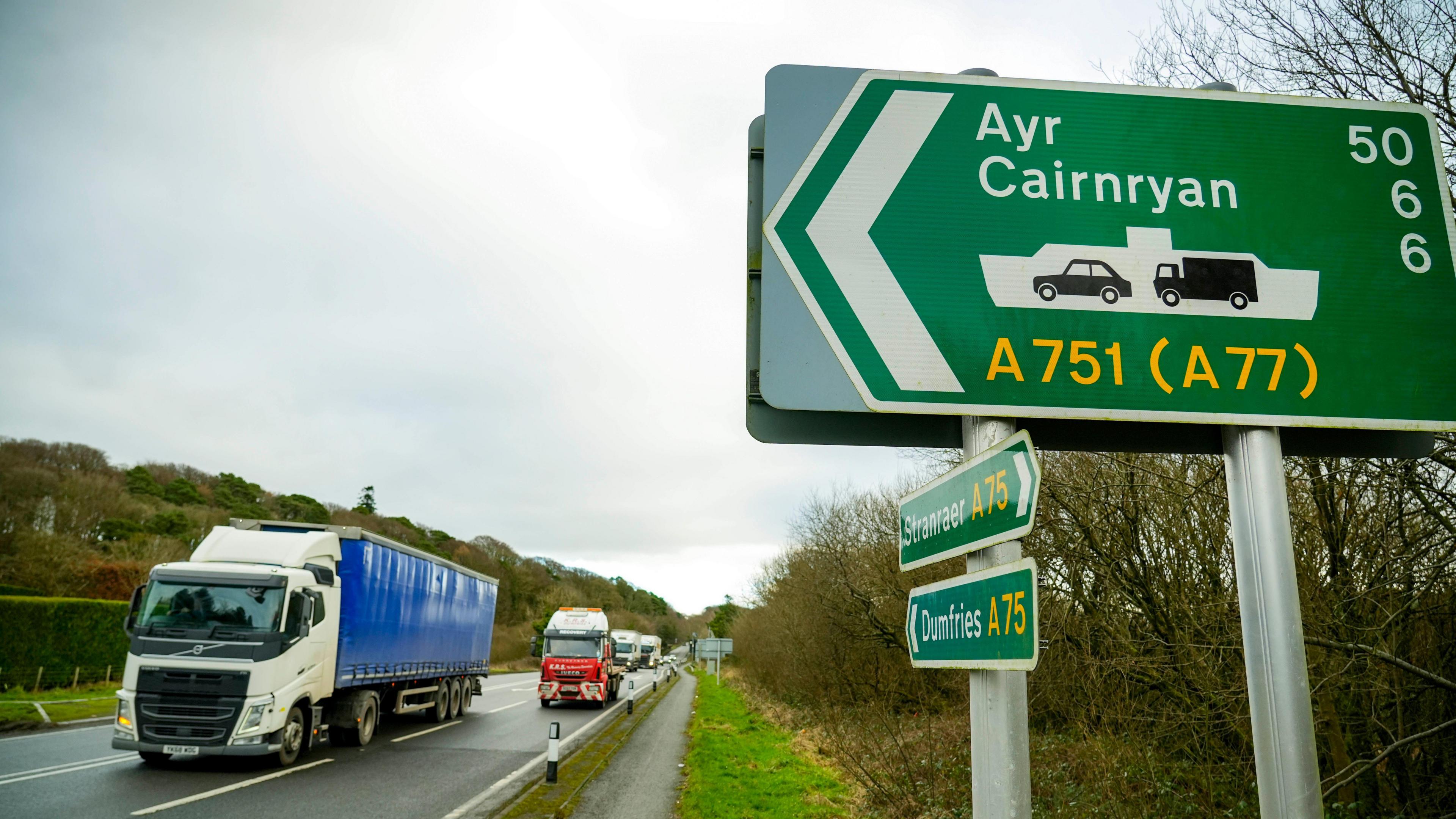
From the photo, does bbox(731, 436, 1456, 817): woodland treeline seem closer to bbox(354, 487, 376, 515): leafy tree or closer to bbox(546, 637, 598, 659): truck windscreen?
bbox(546, 637, 598, 659): truck windscreen

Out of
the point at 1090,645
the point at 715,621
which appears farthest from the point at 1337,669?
the point at 715,621

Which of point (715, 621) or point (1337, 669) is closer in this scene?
point (1337, 669)

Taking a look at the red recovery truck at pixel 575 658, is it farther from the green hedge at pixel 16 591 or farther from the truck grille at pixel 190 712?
the green hedge at pixel 16 591

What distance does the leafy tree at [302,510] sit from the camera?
71.4m

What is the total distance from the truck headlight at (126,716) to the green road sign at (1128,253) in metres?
13.2

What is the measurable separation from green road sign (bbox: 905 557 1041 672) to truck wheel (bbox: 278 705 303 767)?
500 inches

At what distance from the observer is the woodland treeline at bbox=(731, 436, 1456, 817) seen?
5.83 metres

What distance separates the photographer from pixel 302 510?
74000 millimetres

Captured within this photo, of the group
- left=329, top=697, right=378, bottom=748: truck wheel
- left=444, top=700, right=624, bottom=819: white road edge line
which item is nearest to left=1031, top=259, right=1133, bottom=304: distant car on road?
left=444, top=700, right=624, bottom=819: white road edge line

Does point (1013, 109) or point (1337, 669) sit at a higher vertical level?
point (1013, 109)

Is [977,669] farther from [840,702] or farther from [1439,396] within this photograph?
[840,702]

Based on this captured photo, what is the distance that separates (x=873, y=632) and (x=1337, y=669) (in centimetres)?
1423

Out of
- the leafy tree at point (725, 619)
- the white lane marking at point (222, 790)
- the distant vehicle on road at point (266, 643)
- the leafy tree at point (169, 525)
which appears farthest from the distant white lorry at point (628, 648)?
the white lane marking at point (222, 790)

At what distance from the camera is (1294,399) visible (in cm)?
237
